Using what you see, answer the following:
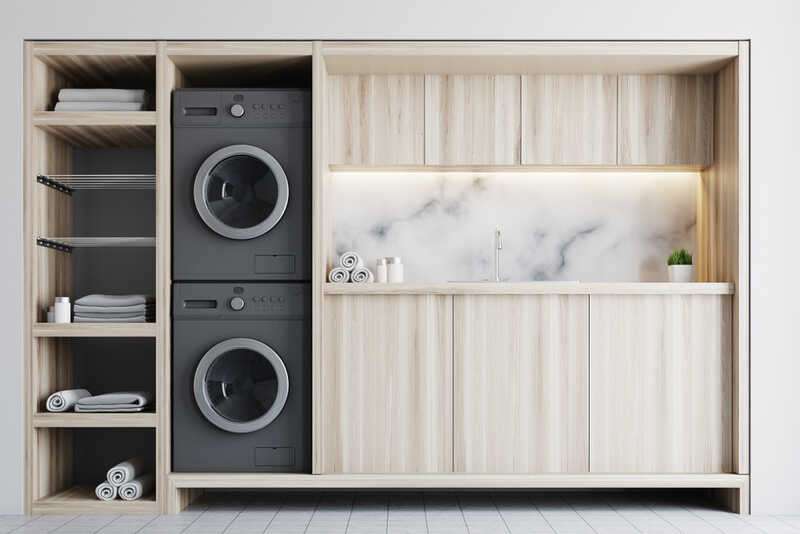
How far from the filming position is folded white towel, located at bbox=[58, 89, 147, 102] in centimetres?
350

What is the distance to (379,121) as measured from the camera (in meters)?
3.68

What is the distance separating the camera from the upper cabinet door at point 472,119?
12.0ft

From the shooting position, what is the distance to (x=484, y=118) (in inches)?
144

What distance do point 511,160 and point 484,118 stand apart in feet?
0.74

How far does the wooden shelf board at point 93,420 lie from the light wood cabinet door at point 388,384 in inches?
29.8

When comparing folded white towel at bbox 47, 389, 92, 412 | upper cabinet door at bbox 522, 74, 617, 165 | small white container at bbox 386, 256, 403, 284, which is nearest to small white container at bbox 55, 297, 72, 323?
folded white towel at bbox 47, 389, 92, 412

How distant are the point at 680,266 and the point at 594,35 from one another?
1133mm

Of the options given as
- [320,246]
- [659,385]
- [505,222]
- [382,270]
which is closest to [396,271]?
[382,270]

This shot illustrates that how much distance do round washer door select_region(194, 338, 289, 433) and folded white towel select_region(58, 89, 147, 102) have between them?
1138 mm

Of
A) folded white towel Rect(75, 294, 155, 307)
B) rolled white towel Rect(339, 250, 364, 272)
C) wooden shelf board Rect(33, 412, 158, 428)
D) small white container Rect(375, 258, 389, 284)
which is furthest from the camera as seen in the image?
small white container Rect(375, 258, 389, 284)

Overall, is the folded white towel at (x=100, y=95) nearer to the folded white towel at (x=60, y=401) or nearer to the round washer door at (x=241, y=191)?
the round washer door at (x=241, y=191)

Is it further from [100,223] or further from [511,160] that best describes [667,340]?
[100,223]

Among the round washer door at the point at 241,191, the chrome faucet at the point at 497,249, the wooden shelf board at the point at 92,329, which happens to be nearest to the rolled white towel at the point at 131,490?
the wooden shelf board at the point at 92,329

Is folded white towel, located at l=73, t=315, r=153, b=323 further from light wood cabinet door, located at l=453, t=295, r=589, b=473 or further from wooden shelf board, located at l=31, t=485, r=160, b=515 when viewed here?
light wood cabinet door, located at l=453, t=295, r=589, b=473
